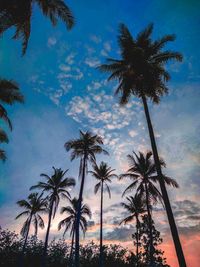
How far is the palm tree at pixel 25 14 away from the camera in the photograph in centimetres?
611

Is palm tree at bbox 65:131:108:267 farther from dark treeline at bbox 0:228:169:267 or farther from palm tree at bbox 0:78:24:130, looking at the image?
dark treeline at bbox 0:228:169:267

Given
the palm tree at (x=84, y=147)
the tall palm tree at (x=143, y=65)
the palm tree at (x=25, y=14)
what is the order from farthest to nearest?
the palm tree at (x=84, y=147) → the tall palm tree at (x=143, y=65) → the palm tree at (x=25, y=14)

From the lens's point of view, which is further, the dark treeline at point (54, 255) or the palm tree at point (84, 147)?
the dark treeline at point (54, 255)

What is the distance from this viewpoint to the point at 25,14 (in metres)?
6.51

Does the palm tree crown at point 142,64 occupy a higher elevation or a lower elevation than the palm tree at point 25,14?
higher

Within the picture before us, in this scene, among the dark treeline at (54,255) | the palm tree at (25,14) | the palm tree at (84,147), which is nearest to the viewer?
the palm tree at (25,14)

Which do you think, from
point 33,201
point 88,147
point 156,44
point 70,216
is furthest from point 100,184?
point 156,44

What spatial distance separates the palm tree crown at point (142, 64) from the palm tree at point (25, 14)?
514 cm

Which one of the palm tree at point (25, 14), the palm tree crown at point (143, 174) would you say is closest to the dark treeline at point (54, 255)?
the palm tree crown at point (143, 174)

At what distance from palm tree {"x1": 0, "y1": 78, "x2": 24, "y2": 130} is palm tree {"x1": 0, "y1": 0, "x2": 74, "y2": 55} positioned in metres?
5.54

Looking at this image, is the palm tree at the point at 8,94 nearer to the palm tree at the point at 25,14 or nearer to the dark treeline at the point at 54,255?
the palm tree at the point at 25,14

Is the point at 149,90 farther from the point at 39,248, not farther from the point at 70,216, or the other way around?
the point at 39,248

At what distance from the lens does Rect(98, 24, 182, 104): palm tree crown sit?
430 inches

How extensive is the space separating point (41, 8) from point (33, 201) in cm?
2762
